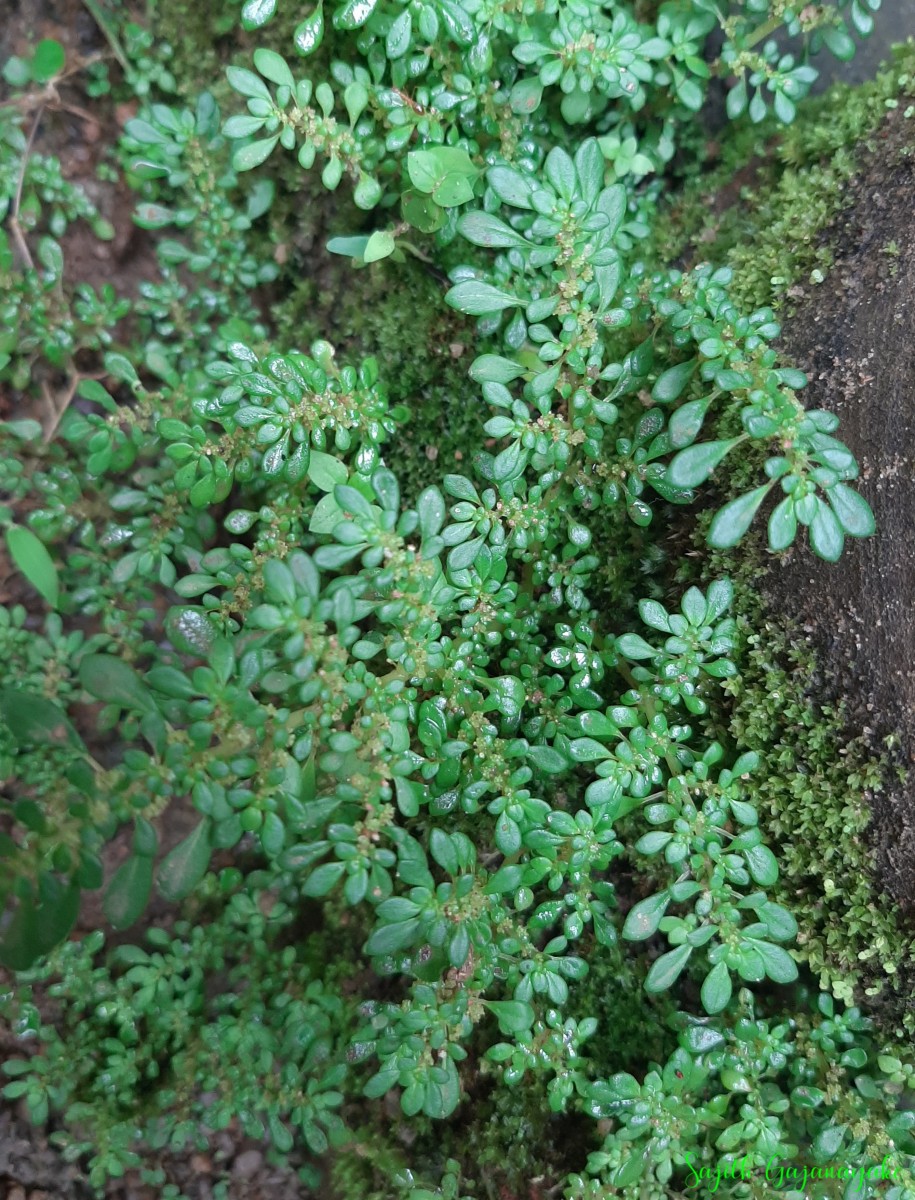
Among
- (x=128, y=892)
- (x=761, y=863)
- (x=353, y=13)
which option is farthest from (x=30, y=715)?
(x=353, y=13)

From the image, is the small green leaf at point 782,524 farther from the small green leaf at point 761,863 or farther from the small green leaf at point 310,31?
the small green leaf at point 310,31

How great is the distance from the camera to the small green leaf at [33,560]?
185cm

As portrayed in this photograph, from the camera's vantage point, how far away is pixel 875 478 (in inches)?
62.1

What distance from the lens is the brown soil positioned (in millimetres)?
1569

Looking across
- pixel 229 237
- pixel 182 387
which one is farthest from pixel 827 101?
pixel 182 387

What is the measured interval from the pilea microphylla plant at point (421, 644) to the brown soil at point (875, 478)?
11cm

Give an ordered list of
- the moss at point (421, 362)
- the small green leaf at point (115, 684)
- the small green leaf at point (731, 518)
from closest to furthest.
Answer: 1. the small green leaf at point (115, 684)
2. the small green leaf at point (731, 518)
3. the moss at point (421, 362)

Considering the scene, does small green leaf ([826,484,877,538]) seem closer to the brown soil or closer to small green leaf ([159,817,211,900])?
the brown soil

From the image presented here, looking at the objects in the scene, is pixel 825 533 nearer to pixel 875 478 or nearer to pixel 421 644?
pixel 875 478

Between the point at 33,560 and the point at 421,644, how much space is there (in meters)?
0.98

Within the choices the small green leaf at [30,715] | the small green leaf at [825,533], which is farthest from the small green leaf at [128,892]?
the small green leaf at [825,533]

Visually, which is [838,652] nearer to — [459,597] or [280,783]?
[459,597]

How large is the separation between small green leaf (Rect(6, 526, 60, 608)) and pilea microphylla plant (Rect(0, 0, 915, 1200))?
11 mm

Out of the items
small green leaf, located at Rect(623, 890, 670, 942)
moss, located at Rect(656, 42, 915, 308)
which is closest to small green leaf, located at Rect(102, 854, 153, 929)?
small green leaf, located at Rect(623, 890, 670, 942)
